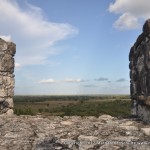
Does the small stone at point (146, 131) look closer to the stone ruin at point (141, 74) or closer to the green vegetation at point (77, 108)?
the stone ruin at point (141, 74)

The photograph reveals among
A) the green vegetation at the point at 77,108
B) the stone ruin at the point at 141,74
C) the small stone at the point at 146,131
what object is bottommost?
the green vegetation at the point at 77,108

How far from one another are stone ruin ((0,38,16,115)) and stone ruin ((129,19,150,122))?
2369 millimetres

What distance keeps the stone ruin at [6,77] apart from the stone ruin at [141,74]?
2.37 m

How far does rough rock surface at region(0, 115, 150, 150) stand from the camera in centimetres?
343

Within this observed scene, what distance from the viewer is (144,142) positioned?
11.2ft

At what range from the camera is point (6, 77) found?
588 centimetres

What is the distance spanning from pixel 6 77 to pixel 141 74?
2600 millimetres

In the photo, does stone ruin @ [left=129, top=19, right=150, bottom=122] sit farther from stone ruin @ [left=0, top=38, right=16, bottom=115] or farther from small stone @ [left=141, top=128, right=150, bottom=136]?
stone ruin @ [left=0, top=38, right=16, bottom=115]

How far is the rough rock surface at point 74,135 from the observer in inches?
135

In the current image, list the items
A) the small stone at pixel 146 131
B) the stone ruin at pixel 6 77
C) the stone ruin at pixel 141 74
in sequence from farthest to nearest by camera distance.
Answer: the stone ruin at pixel 6 77 → the stone ruin at pixel 141 74 → the small stone at pixel 146 131

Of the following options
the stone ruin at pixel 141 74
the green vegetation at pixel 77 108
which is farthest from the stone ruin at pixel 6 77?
the stone ruin at pixel 141 74

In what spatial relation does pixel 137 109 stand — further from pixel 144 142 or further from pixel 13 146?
pixel 13 146

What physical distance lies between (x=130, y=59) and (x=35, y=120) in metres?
2.24

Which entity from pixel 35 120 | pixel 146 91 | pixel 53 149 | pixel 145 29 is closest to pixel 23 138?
pixel 53 149
